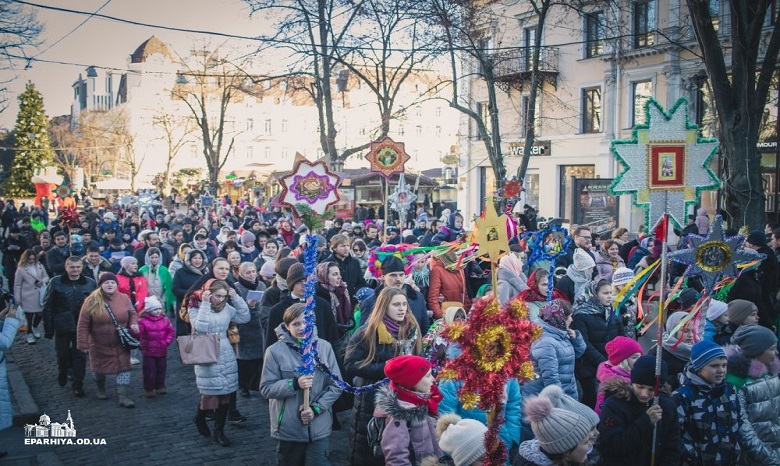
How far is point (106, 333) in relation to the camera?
8961 millimetres

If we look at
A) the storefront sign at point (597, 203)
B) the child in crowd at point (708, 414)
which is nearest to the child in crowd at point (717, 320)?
the child in crowd at point (708, 414)

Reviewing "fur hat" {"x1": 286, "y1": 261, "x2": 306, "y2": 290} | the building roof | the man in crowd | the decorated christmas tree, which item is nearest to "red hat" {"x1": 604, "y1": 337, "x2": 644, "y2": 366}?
"fur hat" {"x1": 286, "y1": 261, "x2": 306, "y2": 290}

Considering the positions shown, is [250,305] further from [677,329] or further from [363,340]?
[677,329]

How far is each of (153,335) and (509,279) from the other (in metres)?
4.40

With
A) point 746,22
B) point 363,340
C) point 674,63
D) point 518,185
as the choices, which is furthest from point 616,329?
point 674,63

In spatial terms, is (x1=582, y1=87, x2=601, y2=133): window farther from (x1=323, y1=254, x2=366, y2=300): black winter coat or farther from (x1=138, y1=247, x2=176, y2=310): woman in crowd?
(x1=323, y1=254, x2=366, y2=300): black winter coat

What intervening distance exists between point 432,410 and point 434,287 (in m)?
4.51

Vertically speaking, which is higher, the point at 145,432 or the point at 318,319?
the point at 318,319

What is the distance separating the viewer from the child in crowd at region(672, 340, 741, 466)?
16.4 feet

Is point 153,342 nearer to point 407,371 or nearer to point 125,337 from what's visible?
point 125,337

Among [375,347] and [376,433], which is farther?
[375,347]

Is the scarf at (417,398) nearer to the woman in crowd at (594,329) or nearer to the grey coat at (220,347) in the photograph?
the woman in crowd at (594,329)

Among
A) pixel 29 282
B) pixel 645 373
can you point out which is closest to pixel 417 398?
pixel 645 373

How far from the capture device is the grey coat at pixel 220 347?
7520mm
